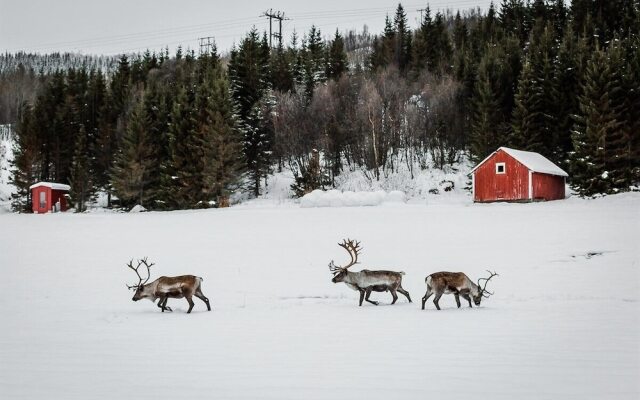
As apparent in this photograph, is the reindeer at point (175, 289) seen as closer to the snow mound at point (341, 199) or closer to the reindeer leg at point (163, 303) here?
the reindeer leg at point (163, 303)

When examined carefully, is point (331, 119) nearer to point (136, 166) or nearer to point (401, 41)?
point (136, 166)

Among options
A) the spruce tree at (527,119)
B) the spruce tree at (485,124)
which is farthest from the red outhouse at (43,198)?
the spruce tree at (527,119)

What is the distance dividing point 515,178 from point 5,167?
3149 inches

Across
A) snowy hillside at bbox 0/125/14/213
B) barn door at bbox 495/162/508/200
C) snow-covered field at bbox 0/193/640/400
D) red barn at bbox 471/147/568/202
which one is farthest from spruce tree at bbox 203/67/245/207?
snowy hillside at bbox 0/125/14/213

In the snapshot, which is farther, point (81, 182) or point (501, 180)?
point (81, 182)

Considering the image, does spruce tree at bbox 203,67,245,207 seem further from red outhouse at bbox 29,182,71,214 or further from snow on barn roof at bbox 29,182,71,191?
red outhouse at bbox 29,182,71,214

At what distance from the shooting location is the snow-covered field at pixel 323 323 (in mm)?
6387

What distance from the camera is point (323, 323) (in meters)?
10.4

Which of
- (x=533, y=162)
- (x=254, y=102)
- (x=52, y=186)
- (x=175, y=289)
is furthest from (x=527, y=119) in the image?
(x=52, y=186)

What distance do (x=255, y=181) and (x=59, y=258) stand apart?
3538 cm

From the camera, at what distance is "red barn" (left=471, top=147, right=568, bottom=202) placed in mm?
43438

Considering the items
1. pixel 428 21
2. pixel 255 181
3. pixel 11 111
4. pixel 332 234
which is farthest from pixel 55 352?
pixel 11 111

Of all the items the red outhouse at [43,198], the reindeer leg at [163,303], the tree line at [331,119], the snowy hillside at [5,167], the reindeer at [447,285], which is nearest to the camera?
the reindeer at [447,285]

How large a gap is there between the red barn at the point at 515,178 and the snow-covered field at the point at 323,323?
1532 cm
